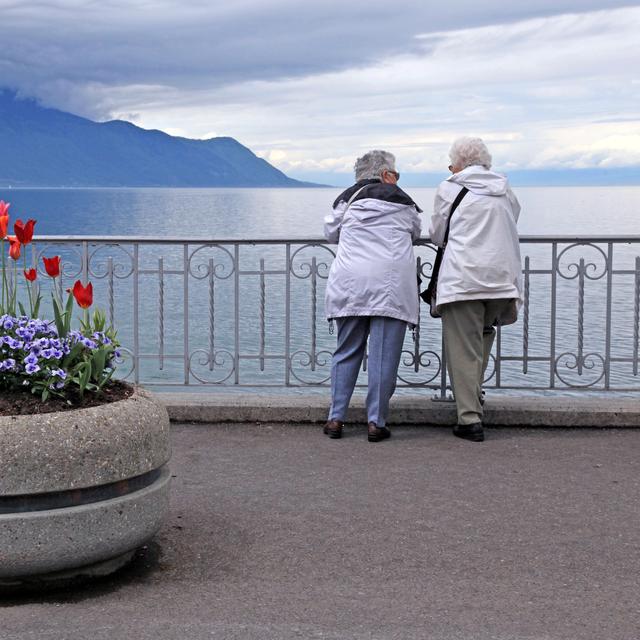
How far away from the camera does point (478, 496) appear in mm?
5641

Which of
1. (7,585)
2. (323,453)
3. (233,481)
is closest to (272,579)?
(7,585)

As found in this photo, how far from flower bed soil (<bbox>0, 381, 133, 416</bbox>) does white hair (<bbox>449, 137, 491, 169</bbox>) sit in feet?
11.1

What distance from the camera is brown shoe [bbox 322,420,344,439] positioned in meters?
7.04

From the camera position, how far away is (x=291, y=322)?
95.1 ft

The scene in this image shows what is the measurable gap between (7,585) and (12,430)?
0.64 m

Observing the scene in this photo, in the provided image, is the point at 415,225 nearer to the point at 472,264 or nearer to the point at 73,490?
the point at 472,264

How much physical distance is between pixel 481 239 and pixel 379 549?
9.15 ft

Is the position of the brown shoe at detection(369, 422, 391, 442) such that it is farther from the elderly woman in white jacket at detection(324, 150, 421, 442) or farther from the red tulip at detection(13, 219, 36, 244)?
the red tulip at detection(13, 219, 36, 244)

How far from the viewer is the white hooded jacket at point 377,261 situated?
6996 mm

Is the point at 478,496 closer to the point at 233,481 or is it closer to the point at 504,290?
the point at 233,481

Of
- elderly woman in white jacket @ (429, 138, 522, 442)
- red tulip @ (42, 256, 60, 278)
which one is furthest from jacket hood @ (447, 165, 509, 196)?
red tulip @ (42, 256, 60, 278)

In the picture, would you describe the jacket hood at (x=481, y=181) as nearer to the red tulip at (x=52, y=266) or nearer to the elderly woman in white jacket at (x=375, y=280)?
the elderly woman in white jacket at (x=375, y=280)

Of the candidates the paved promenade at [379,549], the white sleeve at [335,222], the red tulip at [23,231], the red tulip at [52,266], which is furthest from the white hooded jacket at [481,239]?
the red tulip at [23,231]

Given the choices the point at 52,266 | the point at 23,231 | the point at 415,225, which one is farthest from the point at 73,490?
the point at 415,225
